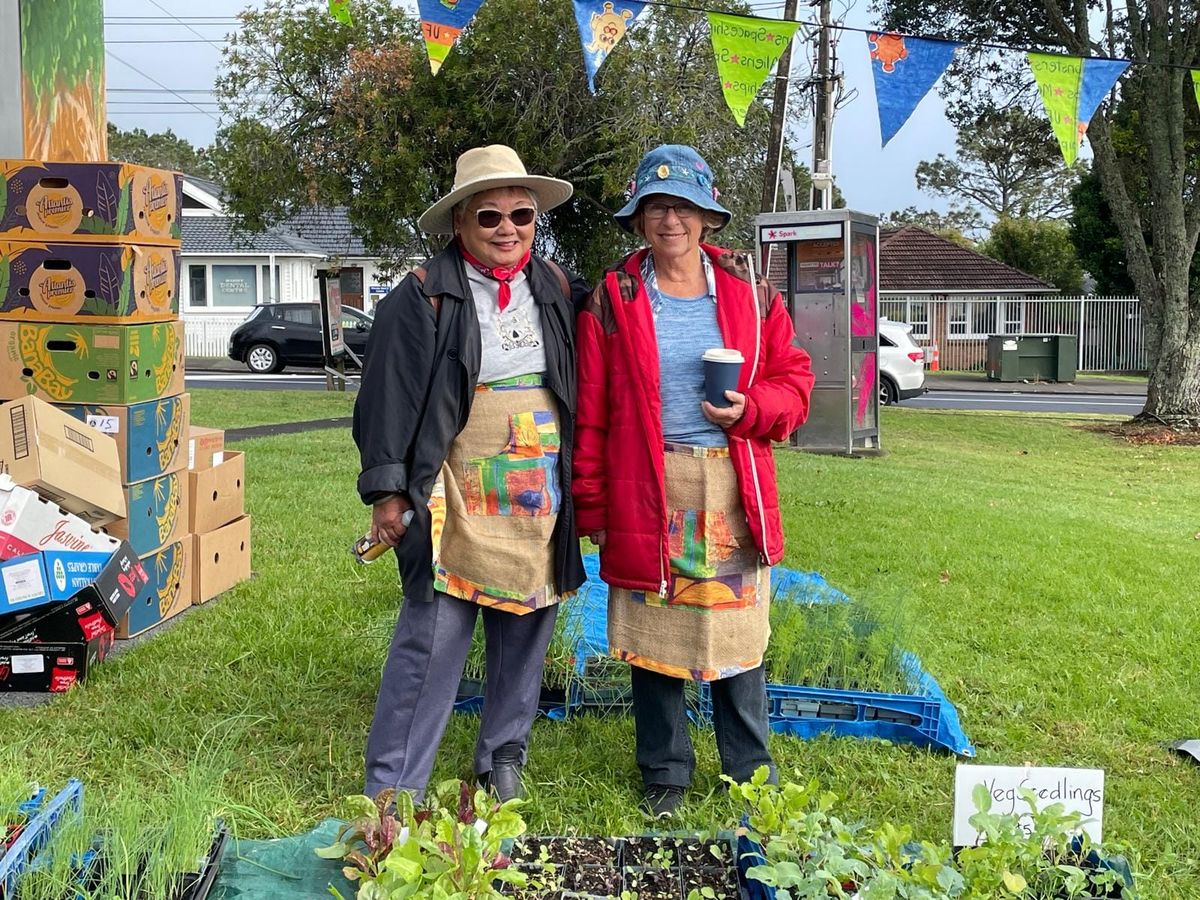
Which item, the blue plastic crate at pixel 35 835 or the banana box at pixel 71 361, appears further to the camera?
the banana box at pixel 71 361

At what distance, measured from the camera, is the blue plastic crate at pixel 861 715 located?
138 inches

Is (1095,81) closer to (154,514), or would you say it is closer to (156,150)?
(154,514)

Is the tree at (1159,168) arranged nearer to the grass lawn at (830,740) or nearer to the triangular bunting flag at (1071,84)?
the triangular bunting flag at (1071,84)

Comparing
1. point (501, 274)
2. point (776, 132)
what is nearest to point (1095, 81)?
point (776, 132)

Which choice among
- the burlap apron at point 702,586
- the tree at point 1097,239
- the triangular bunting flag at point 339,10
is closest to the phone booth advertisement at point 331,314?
the triangular bunting flag at point 339,10

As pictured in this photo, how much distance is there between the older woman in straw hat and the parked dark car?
20449mm

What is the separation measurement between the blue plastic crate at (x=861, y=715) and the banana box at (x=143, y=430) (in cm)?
252

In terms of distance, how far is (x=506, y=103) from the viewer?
15.2 metres

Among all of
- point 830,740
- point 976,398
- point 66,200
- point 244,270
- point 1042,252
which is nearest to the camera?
point 830,740

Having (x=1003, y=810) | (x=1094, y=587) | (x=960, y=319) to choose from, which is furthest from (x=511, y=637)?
(x=960, y=319)

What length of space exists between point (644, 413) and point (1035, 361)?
80.0 ft

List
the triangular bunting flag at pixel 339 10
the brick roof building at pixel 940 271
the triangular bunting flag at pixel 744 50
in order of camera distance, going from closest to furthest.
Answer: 1. the triangular bunting flag at pixel 339 10
2. the triangular bunting flag at pixel 744 50
3. the brick roof building at pixel 940 271

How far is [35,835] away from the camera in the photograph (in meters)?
2.13

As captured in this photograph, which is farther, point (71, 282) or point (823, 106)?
point (823, 106)
